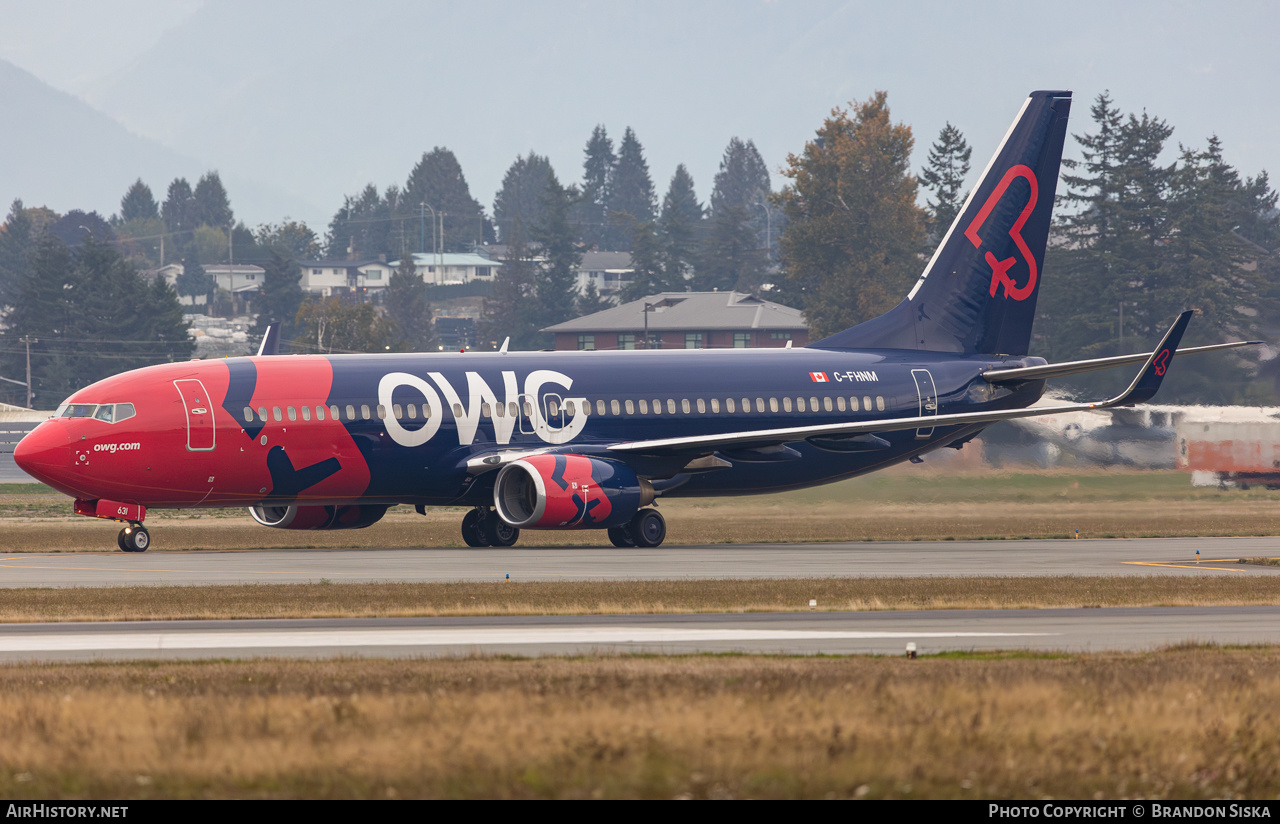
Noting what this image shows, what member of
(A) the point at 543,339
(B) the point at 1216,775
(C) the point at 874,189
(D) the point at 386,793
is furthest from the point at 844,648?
(A) the point at 543,339

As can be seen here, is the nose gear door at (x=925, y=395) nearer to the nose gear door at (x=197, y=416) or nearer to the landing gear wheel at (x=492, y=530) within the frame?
the landing gear wheel at (x=492, y=530)

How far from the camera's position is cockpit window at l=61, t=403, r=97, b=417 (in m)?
35.7

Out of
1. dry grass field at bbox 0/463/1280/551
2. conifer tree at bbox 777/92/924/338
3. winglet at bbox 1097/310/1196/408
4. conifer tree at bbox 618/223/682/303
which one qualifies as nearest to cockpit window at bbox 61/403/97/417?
dry grass field at bbox 0/463/1280/551

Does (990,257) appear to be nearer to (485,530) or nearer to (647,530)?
(647,530)

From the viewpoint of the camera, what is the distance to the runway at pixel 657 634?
61.9ft

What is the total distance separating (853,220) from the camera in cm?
12938

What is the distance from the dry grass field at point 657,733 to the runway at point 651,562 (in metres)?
13.4

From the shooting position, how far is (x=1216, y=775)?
35.8 feet

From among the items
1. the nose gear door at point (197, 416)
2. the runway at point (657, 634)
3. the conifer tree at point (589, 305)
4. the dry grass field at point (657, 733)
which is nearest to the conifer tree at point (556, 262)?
Result: the conifer tree at point (589, 305)

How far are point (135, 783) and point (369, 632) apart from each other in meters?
10.4

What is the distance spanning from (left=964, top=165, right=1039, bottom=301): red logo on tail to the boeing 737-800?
0.16ft

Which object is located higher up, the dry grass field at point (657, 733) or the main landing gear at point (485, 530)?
the dry grass field at point (657, 733)

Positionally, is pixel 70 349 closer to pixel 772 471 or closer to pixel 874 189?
pixel 874 189

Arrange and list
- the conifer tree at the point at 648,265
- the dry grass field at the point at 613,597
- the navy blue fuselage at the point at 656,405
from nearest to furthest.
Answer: the dry grass field at the point at 613,597 < the navy blue fuselage at the point at 656,405 < the conifer tree at the point at 648,265
